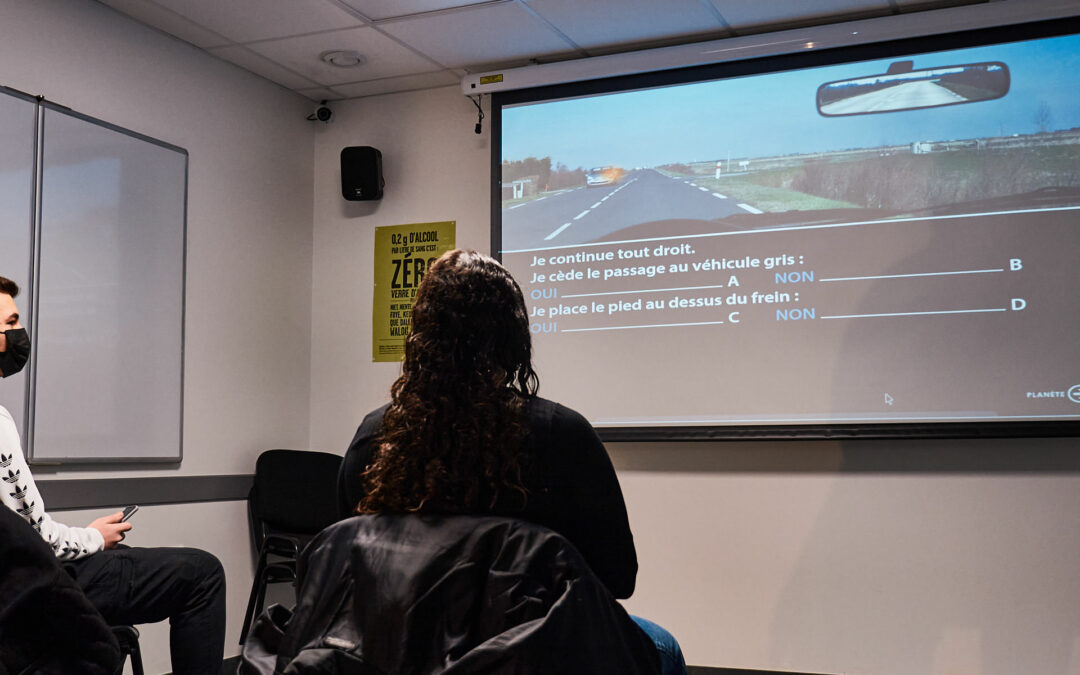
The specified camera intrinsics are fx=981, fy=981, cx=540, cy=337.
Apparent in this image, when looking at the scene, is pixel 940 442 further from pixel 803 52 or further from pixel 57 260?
pixel 57 260

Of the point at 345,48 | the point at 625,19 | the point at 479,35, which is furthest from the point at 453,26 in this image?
the point at 625,19

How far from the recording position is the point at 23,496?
8.16 ft

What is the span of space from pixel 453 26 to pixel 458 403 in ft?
8.54

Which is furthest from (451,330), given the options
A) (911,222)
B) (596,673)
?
(911,222)

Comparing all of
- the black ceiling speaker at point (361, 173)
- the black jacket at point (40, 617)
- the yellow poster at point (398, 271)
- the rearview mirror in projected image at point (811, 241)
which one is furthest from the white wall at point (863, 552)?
the black jacket at point (40, 617)

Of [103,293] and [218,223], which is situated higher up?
[218,223]

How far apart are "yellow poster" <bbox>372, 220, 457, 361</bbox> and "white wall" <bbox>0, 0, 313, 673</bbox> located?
0.39 metres

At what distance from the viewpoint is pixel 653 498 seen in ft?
12.9

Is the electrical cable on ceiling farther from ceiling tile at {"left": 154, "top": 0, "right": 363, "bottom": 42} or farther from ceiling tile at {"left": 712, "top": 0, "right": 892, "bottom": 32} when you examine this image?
ceiling tile at {"left": 712, "top": 0, "right": 892, "bottom": 32}

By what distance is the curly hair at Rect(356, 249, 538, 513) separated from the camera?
1.50 meters

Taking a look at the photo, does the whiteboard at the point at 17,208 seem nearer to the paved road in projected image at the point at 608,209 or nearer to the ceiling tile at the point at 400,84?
the ceiling tile at the point at 400,84

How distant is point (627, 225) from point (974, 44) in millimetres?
1430

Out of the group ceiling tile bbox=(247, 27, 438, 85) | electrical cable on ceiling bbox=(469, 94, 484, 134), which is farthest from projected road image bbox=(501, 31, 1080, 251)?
ceiling tile bbox=(247, 27, 438, 85)

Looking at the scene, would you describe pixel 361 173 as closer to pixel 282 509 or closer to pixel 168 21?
pixel 168 21
